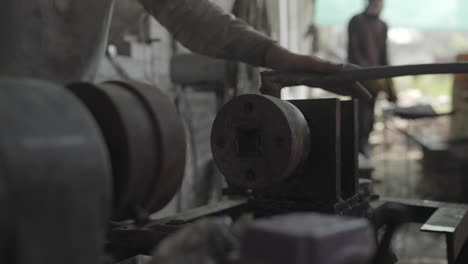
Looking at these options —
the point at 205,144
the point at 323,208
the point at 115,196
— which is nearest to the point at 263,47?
the point at 323,208

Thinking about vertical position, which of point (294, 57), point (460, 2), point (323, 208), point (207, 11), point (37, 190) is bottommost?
point (323, 208)

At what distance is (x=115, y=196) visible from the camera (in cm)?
71

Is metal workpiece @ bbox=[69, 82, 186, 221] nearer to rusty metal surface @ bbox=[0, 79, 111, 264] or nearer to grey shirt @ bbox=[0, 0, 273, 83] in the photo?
rusty metal surface @ bbox=[0, 79, 111, 264]

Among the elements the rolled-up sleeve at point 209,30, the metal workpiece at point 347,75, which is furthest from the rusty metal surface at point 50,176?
the metal workpiece at point 347,75

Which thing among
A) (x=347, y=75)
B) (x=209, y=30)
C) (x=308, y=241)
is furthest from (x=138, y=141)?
(x=347, y=75)

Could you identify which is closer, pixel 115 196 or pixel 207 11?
pixel 115 196

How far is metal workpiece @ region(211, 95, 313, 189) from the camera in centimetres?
99

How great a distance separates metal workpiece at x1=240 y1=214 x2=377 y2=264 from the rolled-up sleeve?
28.8 inches

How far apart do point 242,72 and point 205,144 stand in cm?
66

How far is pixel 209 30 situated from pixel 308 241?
2.65 feet

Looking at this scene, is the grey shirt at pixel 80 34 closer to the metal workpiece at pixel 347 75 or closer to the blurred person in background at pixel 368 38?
the metal workpiece at pixel 347 75

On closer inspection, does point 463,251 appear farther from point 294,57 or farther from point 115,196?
point 115,196

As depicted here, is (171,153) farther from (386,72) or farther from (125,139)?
(386,72)

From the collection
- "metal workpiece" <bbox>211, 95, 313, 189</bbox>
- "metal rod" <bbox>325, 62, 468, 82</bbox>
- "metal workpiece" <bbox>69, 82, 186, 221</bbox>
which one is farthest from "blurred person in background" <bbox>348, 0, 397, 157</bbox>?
"metal workpiece" <bbox>69, 82, 186, 221</bbox>
